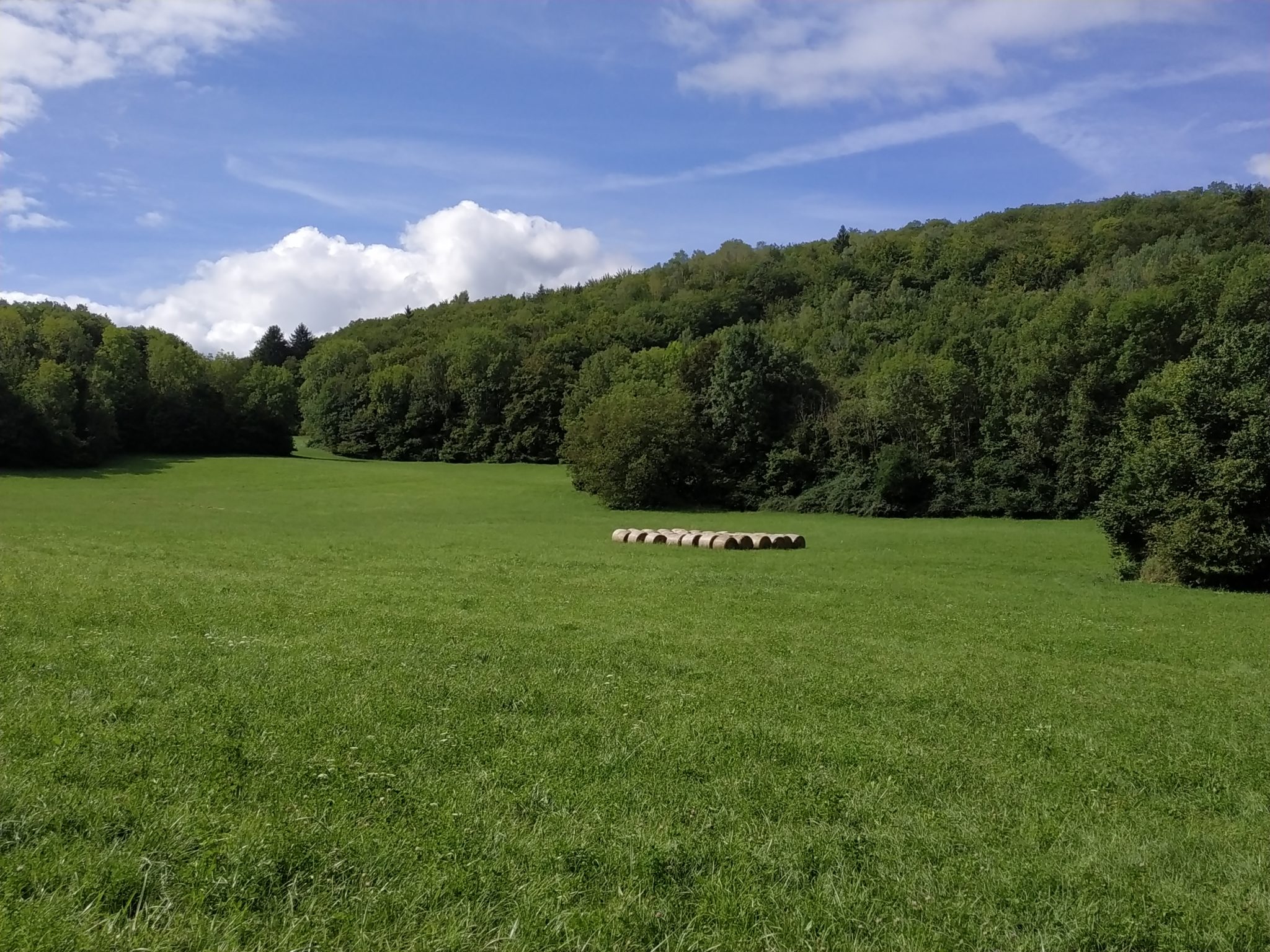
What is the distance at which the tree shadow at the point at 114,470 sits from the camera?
6881cm

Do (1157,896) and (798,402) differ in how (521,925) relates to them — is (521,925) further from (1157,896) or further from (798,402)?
(798,402)

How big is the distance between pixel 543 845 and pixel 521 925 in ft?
3.31

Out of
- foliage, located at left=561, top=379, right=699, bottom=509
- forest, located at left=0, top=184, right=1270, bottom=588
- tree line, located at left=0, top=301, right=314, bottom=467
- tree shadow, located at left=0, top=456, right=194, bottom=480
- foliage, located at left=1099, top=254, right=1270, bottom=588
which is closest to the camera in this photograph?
foliage, located at left=1099, top=254, right=1270, bottom=588

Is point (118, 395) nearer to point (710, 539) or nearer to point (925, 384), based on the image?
point (710, 539)

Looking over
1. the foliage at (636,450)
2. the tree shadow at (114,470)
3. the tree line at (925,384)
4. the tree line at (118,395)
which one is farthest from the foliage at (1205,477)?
the tree line at (118,395)

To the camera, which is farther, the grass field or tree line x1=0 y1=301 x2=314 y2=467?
tree line x1=0 y1=301 x2=314 y2=467

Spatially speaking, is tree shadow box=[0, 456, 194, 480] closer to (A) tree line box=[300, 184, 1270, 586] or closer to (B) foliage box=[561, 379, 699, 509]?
(A) tree line box=[300, 184, 1270, 586]

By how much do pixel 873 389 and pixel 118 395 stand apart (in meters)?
75.3

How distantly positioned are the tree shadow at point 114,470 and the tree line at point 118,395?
1726mm

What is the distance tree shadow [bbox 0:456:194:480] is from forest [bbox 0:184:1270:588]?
1.94 m

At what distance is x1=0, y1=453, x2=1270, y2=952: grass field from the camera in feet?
17.5

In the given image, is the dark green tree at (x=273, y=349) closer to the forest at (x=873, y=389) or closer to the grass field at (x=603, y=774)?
the forest at (x=873, y=389)

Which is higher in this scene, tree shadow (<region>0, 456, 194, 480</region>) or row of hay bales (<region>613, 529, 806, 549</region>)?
tree shadow (<region>0, 456, 194, 480</region>)

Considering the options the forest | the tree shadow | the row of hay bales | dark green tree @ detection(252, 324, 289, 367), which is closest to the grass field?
the forest
